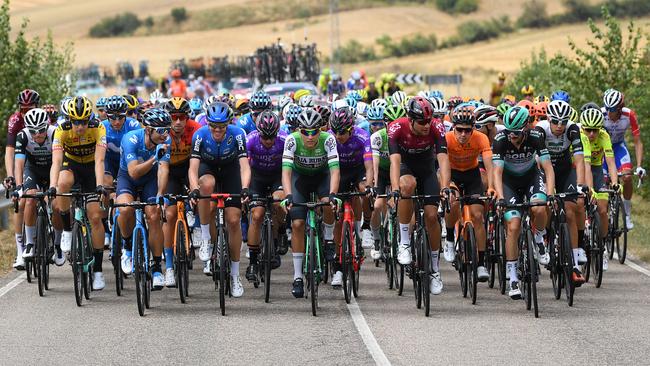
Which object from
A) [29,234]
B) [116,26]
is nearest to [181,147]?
[29,234]

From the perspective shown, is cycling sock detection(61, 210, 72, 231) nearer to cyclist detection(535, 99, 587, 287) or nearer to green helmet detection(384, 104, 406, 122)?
green helmet detection(384, 104, 406, 122)

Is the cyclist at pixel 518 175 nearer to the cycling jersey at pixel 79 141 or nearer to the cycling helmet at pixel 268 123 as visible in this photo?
the cycling helmet at pixel 268 123

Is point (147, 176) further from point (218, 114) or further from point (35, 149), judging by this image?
point (35, 149)

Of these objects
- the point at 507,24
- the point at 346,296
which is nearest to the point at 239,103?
the point at 346,296

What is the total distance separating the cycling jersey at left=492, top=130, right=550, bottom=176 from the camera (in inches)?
527

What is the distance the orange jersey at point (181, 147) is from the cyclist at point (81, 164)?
73 cm

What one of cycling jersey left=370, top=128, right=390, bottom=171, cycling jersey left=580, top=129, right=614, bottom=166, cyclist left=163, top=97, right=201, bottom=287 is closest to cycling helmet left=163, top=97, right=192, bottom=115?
cyclist left=163, top=97, right=201, bottom=287

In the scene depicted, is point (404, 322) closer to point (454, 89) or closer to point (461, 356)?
point (461, 356)

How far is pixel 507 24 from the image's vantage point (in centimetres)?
11925

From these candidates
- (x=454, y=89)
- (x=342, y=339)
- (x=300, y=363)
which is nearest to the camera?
(x=300, y=363)

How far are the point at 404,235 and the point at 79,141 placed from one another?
12.5 feet

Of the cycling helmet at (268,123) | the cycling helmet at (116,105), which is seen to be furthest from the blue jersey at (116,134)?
the cycling helmet at (268,123)

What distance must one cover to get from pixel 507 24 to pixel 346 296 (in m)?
108

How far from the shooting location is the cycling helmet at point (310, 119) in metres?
13.2
